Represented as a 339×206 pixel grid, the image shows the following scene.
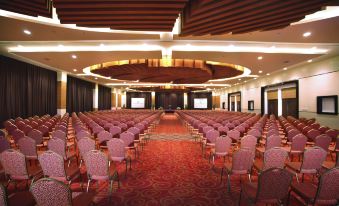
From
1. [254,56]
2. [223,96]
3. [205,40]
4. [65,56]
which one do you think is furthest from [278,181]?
[223,96]

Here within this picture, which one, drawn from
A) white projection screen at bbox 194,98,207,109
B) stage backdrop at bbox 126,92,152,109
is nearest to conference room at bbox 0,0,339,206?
stage backdrop at bbox 126,92,152,109

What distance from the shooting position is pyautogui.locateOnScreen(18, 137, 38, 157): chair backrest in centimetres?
470

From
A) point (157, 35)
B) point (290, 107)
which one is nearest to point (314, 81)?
point (290, 107)

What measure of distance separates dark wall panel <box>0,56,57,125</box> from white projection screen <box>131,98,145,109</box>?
27544 mm

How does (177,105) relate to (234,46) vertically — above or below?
below

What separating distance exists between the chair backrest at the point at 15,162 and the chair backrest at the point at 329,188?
4.16m

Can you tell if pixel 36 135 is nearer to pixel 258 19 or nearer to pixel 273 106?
pixel 258 19

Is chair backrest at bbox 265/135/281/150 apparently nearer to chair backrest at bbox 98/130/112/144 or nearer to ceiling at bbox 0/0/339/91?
ceiling at bbox 0/0/339/91

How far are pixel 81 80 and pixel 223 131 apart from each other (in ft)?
66.3

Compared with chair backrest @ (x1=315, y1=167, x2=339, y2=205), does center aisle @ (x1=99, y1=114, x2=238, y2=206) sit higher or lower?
lower

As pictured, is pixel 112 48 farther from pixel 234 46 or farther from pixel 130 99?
pixel 130 99

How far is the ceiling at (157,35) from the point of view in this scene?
15.5ft

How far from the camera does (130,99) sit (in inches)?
1820

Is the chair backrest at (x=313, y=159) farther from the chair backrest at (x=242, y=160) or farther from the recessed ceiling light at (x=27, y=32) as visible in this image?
the recessed ceiling light at (x=27, y=32)
